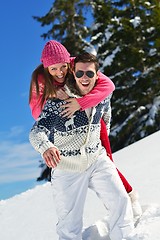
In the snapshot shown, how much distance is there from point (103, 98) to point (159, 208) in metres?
0.78

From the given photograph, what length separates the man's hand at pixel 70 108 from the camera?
2.24 meters

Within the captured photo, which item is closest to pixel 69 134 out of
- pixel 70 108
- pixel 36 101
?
pixel 70 108

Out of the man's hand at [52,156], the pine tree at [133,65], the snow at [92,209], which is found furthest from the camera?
the pine tree at [133,65]

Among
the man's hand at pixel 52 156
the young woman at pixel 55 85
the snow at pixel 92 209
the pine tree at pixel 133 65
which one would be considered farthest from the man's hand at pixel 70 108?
the pine tree at pixel 133 65

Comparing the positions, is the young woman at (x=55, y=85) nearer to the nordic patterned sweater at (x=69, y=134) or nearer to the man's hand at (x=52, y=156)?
the nordic patterned sweater at (x=69, y=134)

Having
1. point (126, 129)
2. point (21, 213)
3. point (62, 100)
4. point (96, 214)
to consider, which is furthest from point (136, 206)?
point (126, 129)

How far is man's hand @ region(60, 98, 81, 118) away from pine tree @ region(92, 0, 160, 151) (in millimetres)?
10155

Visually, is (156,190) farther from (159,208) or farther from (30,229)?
(30,229)

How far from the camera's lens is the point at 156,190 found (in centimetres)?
328

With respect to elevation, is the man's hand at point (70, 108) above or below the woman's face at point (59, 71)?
below

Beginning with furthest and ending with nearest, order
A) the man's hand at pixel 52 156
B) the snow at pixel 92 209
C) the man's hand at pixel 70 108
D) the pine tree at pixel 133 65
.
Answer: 1. the pine tree at pixel 133 65
2. the snow at pixel 92 209
3. the man's hand at pixel 70 108
4. the man's hand at pixel 52 156

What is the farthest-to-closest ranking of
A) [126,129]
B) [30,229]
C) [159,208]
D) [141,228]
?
1. [126,129]
2. [30,229]
3. [159,208]
4. [141,228]

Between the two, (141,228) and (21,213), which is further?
(21,213)

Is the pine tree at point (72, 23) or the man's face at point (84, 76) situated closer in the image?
the man's face at point (84, 76)
